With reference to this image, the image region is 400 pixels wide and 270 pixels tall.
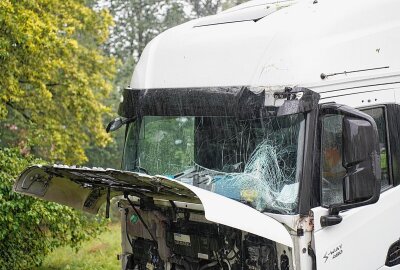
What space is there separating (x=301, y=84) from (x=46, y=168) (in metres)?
2.14

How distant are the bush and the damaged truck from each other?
7.94 ft

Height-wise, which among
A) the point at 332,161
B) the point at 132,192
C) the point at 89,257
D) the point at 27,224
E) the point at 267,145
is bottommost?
the point at 89,257

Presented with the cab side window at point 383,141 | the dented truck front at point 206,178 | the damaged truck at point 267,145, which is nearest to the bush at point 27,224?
the dented truck front at point 206,178

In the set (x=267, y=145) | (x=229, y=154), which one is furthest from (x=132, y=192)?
(x=267, y=145)

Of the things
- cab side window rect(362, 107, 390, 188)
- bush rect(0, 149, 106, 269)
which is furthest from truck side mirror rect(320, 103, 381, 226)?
bush rect(0, 149, 106, 269)

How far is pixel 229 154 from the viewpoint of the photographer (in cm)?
462

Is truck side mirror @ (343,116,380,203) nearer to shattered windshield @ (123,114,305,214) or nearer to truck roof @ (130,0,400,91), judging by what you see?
shattered windshield @ (123,114,305,214)

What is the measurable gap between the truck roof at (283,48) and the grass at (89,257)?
5.85 meters

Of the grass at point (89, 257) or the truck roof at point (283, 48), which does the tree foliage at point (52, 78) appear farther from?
the truck roof at point (283, 48)

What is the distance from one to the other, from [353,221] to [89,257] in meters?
7.91

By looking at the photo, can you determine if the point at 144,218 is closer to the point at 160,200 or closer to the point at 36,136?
the point at 160,200

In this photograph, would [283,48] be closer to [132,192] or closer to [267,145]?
[267,145]

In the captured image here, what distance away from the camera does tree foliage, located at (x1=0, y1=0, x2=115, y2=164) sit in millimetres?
10016

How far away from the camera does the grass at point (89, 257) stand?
1034cm
